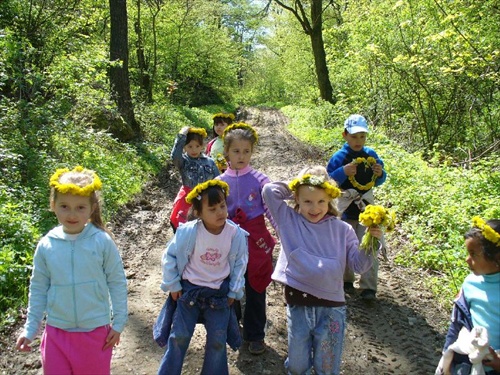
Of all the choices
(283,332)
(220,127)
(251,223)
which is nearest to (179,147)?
(220,127)

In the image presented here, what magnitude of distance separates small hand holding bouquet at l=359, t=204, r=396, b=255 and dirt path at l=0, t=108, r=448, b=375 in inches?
59.5

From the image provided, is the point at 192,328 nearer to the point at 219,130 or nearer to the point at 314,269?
the point at 314,269

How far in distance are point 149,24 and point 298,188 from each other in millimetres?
18580

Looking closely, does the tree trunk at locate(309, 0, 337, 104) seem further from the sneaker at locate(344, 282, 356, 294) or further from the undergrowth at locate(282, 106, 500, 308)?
the sneaker at locate(344, 282, 356, 294)

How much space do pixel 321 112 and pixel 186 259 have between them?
17381 millimetres

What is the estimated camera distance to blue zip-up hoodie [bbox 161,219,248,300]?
10.6ft

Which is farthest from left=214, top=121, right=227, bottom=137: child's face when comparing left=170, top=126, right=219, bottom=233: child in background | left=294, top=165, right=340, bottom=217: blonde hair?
left=294, top=165, right=340, bottom=217: blonde hair

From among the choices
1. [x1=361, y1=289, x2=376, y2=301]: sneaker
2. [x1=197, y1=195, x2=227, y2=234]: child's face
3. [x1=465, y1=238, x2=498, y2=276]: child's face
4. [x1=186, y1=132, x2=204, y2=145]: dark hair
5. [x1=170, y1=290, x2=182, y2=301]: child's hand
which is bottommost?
[x1=361, y1=289, x2=376, y2=301]: sneaker

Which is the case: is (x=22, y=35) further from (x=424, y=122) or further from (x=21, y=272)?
(x=424, y=122)

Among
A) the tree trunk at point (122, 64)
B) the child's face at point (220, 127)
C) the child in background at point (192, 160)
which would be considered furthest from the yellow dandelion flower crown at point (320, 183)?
the tree trunk at point (122, 64)

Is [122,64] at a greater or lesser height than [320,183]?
greater

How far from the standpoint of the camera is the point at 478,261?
2734mm

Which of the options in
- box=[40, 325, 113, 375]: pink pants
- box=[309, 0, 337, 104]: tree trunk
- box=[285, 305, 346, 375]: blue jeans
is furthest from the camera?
box=[309, 0, 337, 104]: tree trunk

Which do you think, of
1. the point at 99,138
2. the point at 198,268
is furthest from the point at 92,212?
the point at 99,138
